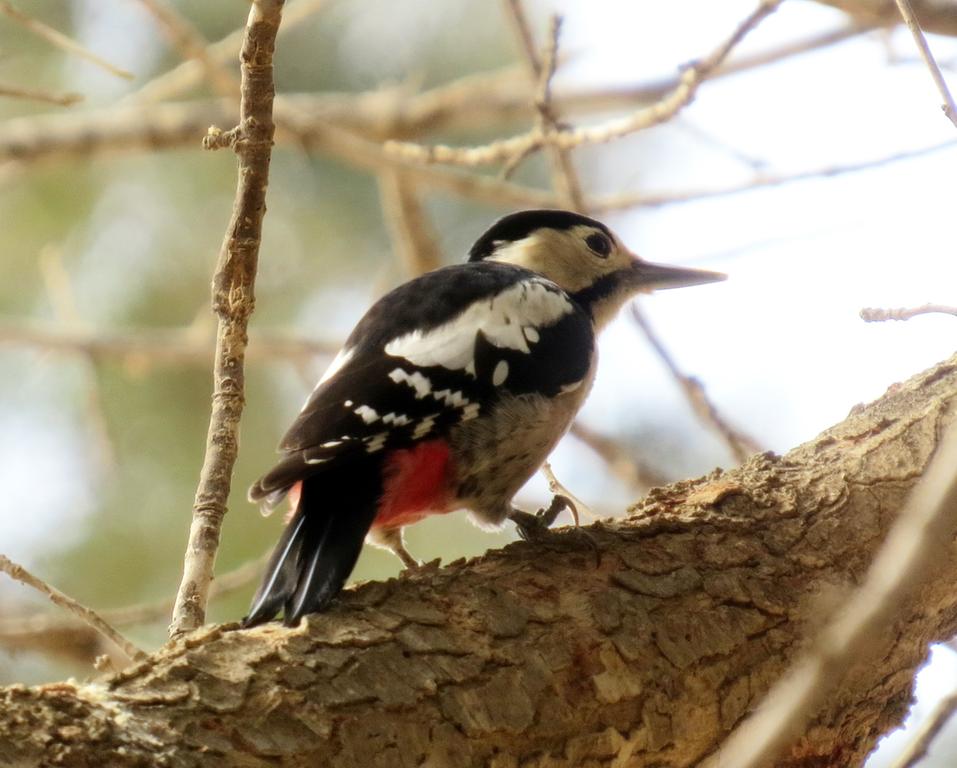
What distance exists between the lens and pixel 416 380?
2.62 m

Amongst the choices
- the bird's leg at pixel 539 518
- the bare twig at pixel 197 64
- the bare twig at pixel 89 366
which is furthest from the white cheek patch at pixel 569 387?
the bare twig at pixel 197 64

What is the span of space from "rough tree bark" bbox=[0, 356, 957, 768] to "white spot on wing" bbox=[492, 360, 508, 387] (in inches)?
17.4

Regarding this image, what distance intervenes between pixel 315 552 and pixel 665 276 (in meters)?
1.85

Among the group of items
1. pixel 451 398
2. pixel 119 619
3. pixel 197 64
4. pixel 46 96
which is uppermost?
pixel 197 64

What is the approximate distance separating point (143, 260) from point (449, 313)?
3832 mm

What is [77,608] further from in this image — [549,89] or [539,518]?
[549,89]

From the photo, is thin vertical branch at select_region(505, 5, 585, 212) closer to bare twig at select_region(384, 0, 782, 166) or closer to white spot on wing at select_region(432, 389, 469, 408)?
bare twig at select_region(384, 0, 782, 166)

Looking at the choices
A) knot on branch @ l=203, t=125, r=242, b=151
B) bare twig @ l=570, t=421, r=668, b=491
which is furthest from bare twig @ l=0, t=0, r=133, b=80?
bare twig @ l=570, t=421, r=668, b=491

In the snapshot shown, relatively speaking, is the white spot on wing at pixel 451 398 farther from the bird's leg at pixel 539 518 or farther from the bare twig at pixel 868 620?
the bare twig at pixel 868 620

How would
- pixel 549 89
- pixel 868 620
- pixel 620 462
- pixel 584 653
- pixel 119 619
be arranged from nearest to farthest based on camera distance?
pixel 868 620
pixel 584 653
pixel 119 619
pixel 549 89
pixel 620 462

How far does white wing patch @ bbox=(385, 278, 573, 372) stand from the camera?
2.76 m

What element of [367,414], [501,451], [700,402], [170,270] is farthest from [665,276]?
[170,270]

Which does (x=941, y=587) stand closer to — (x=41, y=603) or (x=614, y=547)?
(x=614, y=547)

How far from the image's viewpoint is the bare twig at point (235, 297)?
220cm
